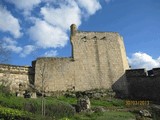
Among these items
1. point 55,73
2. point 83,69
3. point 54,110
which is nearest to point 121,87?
point 83,69

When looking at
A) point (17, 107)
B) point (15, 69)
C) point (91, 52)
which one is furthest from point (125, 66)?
point (17, 107)

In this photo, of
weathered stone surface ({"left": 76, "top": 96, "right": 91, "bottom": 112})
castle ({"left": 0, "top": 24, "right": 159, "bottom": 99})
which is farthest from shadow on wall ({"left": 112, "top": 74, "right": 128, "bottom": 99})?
weathered stone surface ({"left": 76, "top": 96, "right": 91, "bottom": 112})

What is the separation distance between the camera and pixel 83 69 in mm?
32156

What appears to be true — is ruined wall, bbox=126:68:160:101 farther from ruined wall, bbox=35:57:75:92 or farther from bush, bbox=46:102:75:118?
bush, bbox=46:102:75:118

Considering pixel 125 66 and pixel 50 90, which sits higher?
pixel 125 66

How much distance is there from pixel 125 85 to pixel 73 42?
26.2ft

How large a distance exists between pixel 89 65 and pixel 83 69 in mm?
907

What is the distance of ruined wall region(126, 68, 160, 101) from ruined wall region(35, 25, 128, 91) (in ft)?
3.65

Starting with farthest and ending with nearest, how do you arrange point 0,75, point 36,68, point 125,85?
1. point 125,85
2. point 36,68
3. point 0,75

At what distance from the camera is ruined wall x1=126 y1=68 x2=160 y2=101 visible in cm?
3180

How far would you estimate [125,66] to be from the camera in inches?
1364

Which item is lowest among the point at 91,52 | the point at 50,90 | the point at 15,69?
the point at 50,90

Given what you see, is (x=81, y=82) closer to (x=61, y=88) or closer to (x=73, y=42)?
(x=61, y=88)

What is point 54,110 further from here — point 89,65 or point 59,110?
point 89,65
